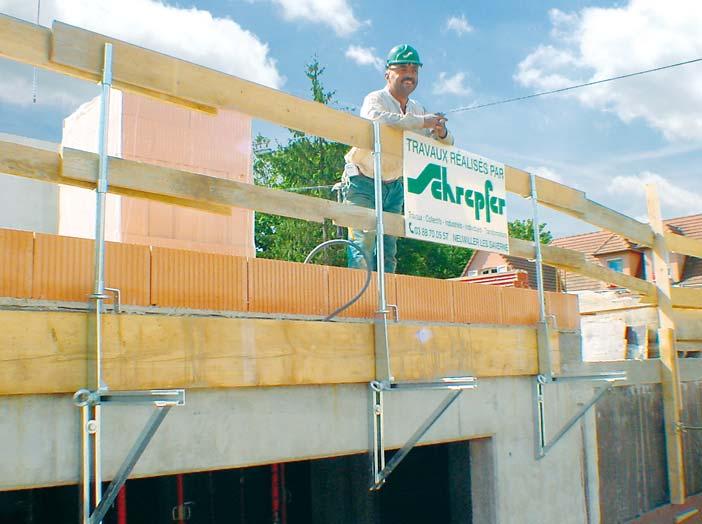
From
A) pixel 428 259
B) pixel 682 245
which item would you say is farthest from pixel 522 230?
pixel 682 245

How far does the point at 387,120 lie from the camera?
15.4 ft

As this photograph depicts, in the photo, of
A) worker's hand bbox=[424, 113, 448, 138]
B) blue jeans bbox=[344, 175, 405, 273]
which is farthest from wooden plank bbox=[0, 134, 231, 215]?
worker's hand bbox=[424, 113, 448, 138]

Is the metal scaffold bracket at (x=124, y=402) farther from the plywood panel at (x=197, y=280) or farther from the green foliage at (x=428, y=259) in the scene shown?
the green foliage at (x=428, y=259)

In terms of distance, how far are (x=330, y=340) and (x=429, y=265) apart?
3472 cm

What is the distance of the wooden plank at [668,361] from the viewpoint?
275 inches

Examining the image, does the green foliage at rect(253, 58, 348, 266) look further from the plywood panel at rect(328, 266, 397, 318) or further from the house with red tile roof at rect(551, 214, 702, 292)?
the plywood panel at rect(328, 266, 397, 318)

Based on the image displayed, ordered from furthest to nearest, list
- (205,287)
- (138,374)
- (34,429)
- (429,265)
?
1. (429,265)
2. (205,287)
3. (138,374)
4. (34,429)

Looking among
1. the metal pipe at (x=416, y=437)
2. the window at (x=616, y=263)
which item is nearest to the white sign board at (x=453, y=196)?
the metal pipe at (x=416, y=437)

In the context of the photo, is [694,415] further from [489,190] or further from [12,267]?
[12,267]

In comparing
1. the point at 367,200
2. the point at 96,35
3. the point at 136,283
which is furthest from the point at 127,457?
the point at 367,200

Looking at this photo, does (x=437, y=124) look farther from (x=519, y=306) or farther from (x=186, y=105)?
(x=186, y=105)

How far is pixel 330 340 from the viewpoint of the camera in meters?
4.02

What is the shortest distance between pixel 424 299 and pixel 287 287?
113 centimetres

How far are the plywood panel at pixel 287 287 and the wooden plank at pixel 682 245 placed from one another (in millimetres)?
4599
